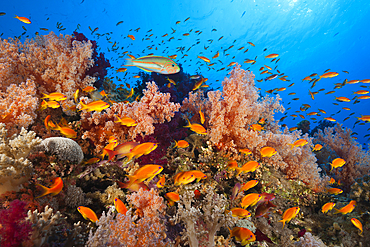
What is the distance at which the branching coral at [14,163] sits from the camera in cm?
188

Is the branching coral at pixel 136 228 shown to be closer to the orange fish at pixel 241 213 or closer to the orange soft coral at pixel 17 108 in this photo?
the orange fish at pixel 241 213

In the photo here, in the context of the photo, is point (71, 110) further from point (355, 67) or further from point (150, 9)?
point (355, 67)

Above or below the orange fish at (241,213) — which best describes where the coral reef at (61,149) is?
above

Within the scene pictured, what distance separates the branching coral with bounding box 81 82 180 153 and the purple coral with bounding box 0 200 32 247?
2264 millimetres

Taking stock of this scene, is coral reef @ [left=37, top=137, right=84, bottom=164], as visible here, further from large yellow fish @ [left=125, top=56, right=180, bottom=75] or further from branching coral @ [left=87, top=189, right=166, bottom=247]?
large yellow fish @ [left=125, top=56, right=180, bottom=75]

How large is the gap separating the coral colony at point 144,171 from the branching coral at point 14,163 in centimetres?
1

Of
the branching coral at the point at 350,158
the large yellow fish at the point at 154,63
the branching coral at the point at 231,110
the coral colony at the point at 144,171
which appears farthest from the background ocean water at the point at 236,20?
the large yellow fish at the point at 154,63

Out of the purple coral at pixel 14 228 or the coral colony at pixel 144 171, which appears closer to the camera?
the purple coral at pixel 14 228

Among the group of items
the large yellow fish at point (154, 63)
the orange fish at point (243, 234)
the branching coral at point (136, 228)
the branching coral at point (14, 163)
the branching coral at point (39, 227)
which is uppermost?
the large yellow fish at point (154, 63)

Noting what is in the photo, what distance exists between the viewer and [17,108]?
130 inches

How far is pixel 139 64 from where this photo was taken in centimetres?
273

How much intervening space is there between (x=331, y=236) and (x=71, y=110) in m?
7.44

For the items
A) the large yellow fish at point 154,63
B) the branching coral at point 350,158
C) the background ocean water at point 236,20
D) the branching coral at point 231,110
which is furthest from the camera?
the background ocean water at point 236,20

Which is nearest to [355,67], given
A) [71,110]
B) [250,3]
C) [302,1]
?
[302,1]
